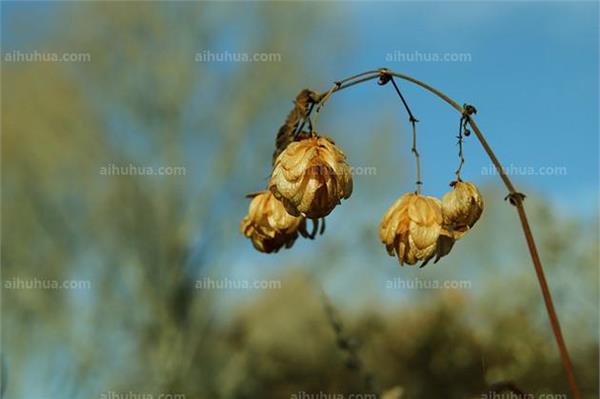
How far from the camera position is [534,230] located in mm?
4938

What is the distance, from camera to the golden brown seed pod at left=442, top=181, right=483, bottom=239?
4.24 ft

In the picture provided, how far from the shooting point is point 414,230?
1323 mm

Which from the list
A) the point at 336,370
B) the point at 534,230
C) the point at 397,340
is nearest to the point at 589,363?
the point at 534,230

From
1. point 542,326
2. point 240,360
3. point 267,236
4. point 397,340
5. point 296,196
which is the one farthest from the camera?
point 240,360

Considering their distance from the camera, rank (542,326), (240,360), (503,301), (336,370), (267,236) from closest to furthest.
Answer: (267,236) < (542,326) < (503,301) < (336,370) < (240,360)

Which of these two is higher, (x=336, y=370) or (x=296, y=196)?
(x=296, y=196)

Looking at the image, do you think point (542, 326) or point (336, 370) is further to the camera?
point (336, 370)

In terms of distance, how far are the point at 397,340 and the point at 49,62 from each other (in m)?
7.65

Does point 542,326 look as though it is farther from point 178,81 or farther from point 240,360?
point 178,81
